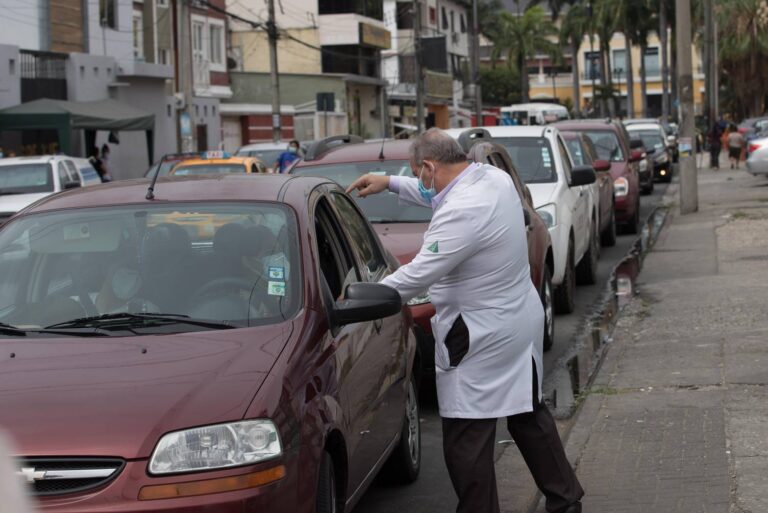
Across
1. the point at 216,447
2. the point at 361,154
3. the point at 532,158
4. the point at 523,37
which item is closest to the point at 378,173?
the point at 361,154

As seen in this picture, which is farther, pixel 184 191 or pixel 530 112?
pixel 530 112

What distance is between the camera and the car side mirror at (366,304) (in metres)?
4.98

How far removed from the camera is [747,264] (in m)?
14.9

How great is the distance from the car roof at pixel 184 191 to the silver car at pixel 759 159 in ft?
83.7

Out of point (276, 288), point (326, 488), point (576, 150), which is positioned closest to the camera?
point (326, 488)

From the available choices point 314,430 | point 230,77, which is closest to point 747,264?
point 314,430

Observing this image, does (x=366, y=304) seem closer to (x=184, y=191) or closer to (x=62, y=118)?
(x=184, y=191)

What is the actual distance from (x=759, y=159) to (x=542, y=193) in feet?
62.7

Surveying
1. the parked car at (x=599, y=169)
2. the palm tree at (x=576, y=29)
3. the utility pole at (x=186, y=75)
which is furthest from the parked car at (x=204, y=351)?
the palm tree at (x=576, y=29)

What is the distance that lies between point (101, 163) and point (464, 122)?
53.6 m

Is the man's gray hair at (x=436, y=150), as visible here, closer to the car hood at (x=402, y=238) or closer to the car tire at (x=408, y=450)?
the car tire at (x=408, y=450)

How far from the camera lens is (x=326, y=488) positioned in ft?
14.8

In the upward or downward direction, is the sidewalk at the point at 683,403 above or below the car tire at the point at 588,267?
below

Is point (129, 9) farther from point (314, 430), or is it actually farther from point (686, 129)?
point (314, 430)
